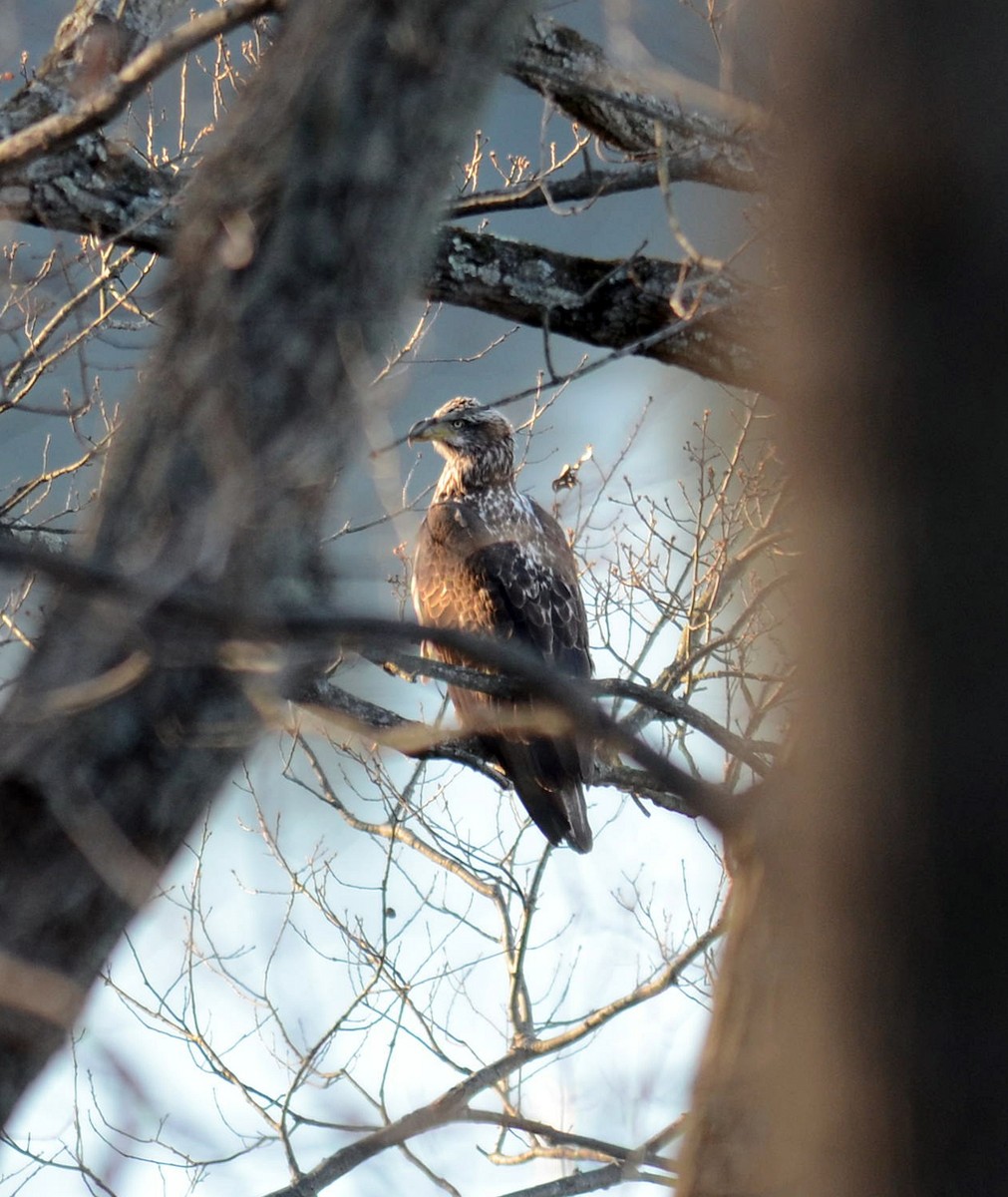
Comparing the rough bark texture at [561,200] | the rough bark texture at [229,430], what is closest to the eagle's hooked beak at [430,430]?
the rough bark texture at [561,200]

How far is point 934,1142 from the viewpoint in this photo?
986 millimetres

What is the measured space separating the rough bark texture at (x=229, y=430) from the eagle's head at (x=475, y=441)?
4.23 m

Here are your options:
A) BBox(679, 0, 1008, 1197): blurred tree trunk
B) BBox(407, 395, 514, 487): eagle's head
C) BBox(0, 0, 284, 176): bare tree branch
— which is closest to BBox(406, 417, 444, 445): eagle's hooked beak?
BBox(407, 395, 514, 487): eagle's head

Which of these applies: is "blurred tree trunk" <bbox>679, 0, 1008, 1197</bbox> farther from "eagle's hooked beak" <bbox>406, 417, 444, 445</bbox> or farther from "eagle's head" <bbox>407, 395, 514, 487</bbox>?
"eagle's head" <bbox>407, 395, 514, 487</bbox>

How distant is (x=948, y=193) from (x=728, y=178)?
126 inches

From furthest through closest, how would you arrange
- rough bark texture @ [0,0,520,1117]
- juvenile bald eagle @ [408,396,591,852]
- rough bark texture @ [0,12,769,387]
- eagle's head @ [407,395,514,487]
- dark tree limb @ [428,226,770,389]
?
eagle's head @ [407,395,514,487], juvenile bald eagle @ [408,396,591,852], dark tree limb @ [428,226,770,389], rough bark texture @ [0,12,769,387], rough bark texture @ [0,0,520,1117]

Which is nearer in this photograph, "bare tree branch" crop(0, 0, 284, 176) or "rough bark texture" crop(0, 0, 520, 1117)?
"rough bark texture" crop(0, 0, 520, 1117)

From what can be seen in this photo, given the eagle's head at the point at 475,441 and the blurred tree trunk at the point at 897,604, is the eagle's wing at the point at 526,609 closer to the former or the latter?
the eagle's head at the point at 475,441

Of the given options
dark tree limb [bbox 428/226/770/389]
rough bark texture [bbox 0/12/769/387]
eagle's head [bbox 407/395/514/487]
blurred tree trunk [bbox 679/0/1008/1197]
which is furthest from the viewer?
eagle's head [bbox 407/395/514/487]

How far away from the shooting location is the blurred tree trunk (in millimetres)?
998

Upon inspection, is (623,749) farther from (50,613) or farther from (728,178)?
(728,178)

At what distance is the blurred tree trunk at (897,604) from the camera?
3.27ft

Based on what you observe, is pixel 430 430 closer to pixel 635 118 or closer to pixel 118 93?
pixel 635 118

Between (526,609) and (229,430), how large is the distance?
3.63 m
